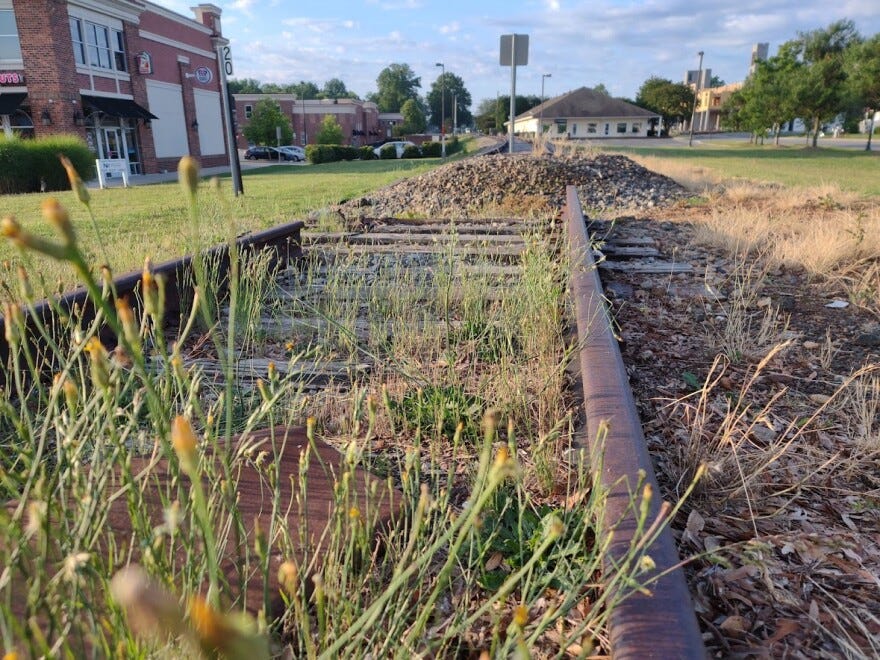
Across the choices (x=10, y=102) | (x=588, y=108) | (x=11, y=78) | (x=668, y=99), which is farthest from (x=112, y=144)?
(x=668, y=99)

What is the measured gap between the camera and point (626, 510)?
1163 millimetres

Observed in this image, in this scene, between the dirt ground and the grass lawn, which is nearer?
the dirt ground

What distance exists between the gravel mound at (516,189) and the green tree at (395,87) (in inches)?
4833

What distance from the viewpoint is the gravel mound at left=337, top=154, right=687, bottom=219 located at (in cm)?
1048

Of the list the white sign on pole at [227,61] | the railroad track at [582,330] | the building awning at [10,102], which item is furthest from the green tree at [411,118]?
the railroad track at [582,330]

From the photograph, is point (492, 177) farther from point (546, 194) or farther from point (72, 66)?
point (72, 66)

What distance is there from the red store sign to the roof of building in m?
74.8

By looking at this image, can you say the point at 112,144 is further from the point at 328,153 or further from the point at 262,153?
the point at 262,153

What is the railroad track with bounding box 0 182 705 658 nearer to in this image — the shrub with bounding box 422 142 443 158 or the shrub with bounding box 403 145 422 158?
the shrub with bounding box 403 145 422 158

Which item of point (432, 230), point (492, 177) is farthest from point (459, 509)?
point (492, 177)

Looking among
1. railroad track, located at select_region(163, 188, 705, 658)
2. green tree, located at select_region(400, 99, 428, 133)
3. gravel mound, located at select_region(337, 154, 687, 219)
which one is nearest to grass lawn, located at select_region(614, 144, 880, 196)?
gravel mound, located at select_region(337, 154, 687, 219)

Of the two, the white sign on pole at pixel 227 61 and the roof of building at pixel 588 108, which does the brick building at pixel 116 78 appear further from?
the roof of building at pixel 588 108

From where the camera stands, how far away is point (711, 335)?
12.0ft

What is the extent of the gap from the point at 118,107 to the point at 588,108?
75.5m
